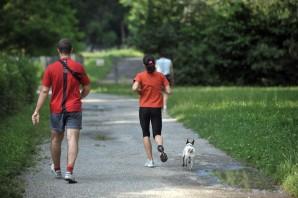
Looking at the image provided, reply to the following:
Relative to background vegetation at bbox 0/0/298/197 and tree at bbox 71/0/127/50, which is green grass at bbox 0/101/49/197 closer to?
background vegetation at bbox 0/0/298/197

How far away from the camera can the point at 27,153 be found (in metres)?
12.8

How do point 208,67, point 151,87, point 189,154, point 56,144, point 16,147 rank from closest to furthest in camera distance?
point 56,144
point 189,154
point 151,87
point 16,147
point 208,67

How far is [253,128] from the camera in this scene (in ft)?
49.5

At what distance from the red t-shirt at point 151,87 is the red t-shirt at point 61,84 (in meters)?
1.65

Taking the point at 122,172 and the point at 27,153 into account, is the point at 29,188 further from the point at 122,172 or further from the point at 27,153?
the point at 27,153

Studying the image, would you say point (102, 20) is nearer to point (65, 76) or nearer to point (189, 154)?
point (189, 154)

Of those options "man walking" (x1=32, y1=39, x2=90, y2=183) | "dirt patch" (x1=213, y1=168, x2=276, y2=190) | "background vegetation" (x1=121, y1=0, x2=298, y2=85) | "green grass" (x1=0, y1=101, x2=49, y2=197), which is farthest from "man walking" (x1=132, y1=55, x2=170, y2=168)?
"background vegetation" (x1=121, y1=0, x2=298, y2=85)

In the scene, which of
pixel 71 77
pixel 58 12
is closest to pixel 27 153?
pixel 71 77

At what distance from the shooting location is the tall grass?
34.9 ft

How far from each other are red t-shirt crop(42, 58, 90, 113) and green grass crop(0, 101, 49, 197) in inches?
47.7

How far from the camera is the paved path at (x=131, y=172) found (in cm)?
920

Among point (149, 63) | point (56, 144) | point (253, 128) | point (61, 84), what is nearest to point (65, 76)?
point (61, 84)

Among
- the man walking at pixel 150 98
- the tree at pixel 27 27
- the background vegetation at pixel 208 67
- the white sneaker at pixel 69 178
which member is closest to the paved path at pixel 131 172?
the white sneaker at pixel 69 178

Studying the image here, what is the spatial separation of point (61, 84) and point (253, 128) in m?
6.31
